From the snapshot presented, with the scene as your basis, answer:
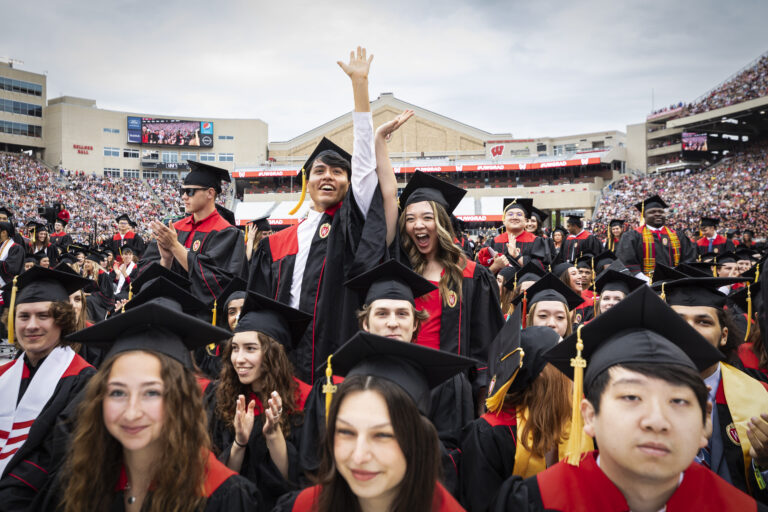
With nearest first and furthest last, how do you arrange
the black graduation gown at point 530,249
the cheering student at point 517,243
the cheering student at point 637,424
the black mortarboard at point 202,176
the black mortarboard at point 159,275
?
the cheering student at point 637,424
the black mortarboard at point 159,275
the black mortarboard at point 202,176
the cheering student at point 517,243
the black graduation gown at point 530,249

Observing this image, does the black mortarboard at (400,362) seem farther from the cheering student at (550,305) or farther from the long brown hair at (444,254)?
Answer: the cheering student at (550,305)

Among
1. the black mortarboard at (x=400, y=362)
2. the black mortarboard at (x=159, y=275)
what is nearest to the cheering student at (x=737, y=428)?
the black mortarboard at (x=400, y=362)

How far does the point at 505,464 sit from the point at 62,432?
2301 mm

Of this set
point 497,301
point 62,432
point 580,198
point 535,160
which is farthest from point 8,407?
point 535,160

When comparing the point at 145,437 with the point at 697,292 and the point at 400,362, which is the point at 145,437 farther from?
the point at 697,292

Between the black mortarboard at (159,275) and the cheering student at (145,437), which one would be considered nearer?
the cheering student at (145,437)

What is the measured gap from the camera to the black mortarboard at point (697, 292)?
3.14 m

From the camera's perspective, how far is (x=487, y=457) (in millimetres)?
2580

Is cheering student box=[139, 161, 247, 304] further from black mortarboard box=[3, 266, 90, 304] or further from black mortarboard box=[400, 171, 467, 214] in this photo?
black mortarboard box=[400, 171, 467, 214]

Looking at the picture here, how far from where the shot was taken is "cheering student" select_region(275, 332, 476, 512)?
5.82 ft

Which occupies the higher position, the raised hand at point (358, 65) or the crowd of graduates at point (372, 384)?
the raised hand at point (358, 65)

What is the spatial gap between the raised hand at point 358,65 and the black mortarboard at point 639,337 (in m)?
2.27

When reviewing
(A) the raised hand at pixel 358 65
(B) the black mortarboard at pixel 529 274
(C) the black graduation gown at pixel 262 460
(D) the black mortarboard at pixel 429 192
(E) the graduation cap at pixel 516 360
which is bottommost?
(C) the black graduation gown at pixel 262 460

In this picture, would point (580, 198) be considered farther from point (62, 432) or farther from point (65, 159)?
point (65, 159)
